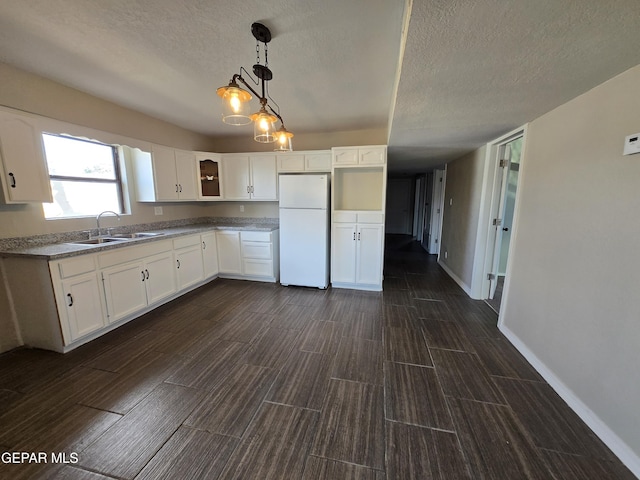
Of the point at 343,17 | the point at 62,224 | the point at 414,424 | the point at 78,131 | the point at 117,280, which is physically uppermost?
the point at 343,17

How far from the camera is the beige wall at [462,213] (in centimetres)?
356

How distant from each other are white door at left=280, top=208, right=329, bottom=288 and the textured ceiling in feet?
5.18

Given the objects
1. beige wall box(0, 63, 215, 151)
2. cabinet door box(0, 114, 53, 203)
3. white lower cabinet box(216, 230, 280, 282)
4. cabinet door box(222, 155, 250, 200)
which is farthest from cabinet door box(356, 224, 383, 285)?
cabinet door box(0, 114, 53, 203)

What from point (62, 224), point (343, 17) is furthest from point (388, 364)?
point (62, 224)

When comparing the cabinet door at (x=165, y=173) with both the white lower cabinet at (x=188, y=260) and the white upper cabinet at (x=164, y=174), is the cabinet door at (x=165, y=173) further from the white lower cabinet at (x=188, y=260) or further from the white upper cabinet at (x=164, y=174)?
the white lower cabinet at (x=188, y=260)

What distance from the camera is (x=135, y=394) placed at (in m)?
1.80

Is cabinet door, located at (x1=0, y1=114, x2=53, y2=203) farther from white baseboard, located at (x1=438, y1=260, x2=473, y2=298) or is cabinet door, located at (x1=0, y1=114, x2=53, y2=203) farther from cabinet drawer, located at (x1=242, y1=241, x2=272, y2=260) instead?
white baseboard, located at (x1=438, y1=260, x2=473, y2=298)

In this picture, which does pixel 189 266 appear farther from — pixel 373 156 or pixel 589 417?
pixel 589 417

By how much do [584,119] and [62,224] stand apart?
4.71 meters

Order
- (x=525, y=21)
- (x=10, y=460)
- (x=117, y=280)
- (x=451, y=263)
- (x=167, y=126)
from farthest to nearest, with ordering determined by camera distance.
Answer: (x=451, y=263) → (x=167, y=126) → (x=117, y=280) → (x=10, y=460) → (x=525, y=21)

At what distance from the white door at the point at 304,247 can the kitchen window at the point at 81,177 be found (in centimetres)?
224

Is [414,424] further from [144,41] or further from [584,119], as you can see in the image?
[144,41]

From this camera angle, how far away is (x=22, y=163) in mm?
2188

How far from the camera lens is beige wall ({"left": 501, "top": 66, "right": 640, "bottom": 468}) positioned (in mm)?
1378
